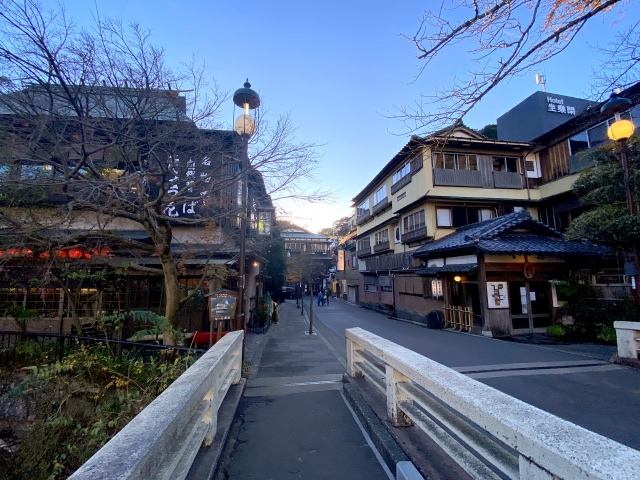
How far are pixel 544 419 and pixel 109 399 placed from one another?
6600 millimetres

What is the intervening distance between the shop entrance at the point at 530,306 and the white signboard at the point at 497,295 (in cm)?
61

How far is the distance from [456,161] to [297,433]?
17470mm

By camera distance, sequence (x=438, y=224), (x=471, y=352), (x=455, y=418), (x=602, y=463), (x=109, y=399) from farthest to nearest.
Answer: (x=438, y=224) → (x=471, y=352) → (x=109, y=399) → (x=455, y=418) → (x=602, y=463)

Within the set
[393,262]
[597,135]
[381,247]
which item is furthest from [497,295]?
[381,247]

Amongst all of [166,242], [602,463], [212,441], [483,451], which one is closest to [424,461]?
[483,451]

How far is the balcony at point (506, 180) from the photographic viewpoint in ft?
57.5

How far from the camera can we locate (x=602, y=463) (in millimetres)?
1144

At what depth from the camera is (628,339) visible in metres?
6.91

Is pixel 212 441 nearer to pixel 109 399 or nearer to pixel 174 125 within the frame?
pixel 109 399

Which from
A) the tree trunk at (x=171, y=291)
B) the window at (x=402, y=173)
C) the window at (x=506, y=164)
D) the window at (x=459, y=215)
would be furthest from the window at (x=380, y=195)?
the tree trunk at (x=171, y=291)

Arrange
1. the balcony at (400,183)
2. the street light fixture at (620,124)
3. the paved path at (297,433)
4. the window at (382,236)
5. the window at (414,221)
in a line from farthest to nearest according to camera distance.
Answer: the window at (382,236) < the balcony at (400,183) < the window at (414,221) < the street light fixture at (620,124) < the paved path at (297,433)

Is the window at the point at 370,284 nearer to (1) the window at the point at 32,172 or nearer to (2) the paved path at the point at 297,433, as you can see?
(2) the paved path at the point at 297,433

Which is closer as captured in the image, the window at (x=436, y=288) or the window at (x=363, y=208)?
the window at (x=436, y=288)

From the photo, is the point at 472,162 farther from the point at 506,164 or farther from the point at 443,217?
the point at 443,217
